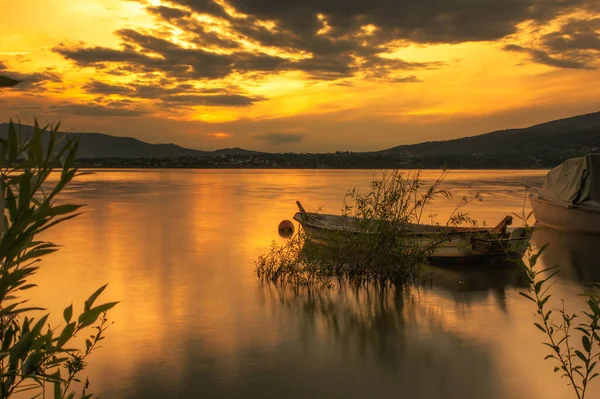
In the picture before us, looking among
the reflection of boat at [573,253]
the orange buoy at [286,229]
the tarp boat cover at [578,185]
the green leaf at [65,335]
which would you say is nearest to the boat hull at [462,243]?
the reflection of boat at [573,253]

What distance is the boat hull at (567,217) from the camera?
77.7 ft

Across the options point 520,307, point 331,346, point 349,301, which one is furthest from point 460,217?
point 331,346

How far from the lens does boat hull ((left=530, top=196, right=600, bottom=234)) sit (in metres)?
23.7

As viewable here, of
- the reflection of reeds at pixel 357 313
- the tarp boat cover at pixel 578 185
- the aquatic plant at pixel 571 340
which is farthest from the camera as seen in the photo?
the tarp boat cover at pixel 578 185

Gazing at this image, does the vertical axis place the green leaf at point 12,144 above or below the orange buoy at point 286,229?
above

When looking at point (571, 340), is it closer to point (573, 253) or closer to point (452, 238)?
point (452, 238)

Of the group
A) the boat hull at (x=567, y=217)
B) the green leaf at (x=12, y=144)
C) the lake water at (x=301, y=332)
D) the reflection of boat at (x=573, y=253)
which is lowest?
the reflection of boat at (x=573, y=253)

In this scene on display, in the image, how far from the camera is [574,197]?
80.4ft

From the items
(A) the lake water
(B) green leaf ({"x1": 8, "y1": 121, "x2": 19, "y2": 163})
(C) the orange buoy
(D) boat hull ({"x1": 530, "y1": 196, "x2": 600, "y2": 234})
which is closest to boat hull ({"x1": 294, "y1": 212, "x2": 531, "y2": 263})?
(A) the lake water

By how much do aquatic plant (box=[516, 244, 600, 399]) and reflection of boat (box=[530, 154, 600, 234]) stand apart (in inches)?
364

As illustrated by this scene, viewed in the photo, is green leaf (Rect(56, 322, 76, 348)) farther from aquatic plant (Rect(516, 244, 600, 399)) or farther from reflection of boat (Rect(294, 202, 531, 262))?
reflection of boat (Rect(294, 202, 531, 262))

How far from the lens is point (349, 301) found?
12.7 meters

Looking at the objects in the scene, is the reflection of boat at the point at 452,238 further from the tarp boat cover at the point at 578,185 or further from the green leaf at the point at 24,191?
the green leaf at the point at 24,191

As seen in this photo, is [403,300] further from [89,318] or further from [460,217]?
[89,318]
